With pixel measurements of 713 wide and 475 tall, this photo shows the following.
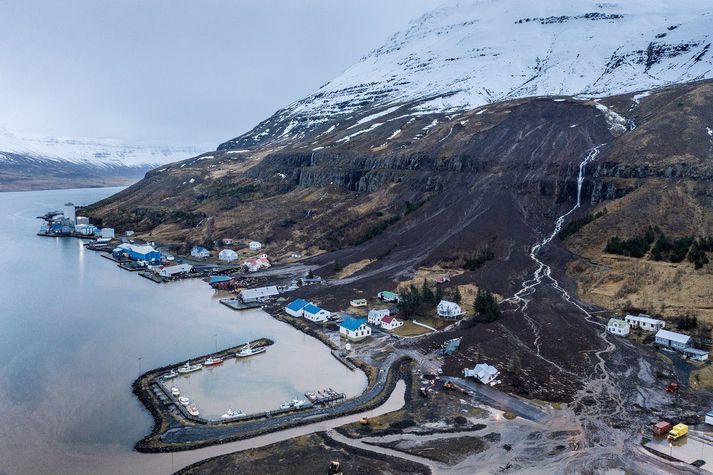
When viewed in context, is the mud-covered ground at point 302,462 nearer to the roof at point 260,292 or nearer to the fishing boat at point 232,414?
the fishing boat at point 232,414

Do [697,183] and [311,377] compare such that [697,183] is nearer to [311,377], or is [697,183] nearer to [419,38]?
[311,377]

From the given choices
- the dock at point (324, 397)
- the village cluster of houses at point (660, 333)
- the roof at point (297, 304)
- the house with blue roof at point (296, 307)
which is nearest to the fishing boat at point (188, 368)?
the dock at point (324, 397)

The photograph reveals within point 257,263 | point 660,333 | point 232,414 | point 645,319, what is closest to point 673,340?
point 660,333

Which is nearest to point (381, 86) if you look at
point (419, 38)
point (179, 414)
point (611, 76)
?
point (419, 38)

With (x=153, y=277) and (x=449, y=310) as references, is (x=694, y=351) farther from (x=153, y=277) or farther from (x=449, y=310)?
(x=153, y=277)

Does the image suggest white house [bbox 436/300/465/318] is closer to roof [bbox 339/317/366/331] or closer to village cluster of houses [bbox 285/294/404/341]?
village cluster of houses [bbox 285/294/404/341]

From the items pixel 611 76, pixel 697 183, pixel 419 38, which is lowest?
pixel 697 183
